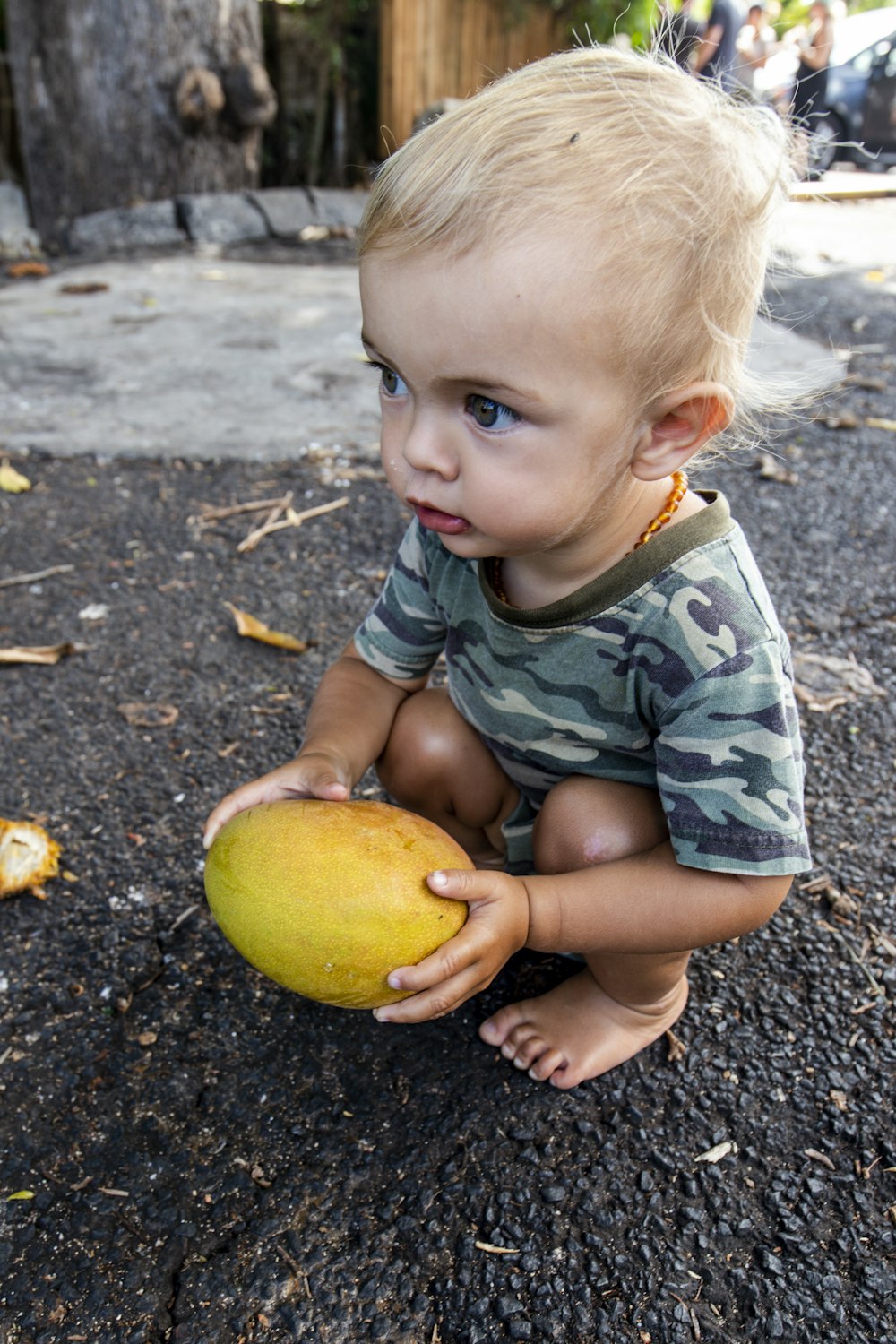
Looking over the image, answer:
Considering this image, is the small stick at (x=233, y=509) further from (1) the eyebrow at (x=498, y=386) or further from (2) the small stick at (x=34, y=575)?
(1) the eyebrow at (x=498, y=386)

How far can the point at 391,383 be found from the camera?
5.09ft

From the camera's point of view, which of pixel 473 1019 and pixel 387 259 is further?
pixel 473 1019

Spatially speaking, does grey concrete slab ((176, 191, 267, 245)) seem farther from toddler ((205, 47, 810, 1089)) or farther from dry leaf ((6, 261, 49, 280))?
toddler ((205, 47, 810, 1089))

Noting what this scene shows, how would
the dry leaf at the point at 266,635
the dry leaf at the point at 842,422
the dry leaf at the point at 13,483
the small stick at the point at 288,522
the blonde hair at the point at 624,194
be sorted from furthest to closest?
the dry leaf at the point at 842,422 → the dry leaf at the point at 13,483 → the small stick at the point at 288,522 → the dry leaf at the point at 266,635 → the blonde hair at the point at 624,194

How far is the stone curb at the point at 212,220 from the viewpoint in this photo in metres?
6.84

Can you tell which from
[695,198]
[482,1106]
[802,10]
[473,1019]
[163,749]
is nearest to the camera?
[695,198]

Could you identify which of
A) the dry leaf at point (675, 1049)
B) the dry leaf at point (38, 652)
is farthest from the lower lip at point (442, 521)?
the dry leaf at point (38, 652)

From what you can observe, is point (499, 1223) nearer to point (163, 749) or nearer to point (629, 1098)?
point (629, 1098)

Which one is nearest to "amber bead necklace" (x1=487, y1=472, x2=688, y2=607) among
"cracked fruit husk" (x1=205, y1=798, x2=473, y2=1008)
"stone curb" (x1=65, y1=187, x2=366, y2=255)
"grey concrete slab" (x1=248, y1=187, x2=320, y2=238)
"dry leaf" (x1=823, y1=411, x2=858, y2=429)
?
"cracked fruit husk" (x1=205, y1=798, x2=473, y2=1008)

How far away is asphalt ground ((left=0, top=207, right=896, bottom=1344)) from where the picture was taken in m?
1.56

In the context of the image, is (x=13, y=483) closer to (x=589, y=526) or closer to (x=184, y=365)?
(x=184, y=365)

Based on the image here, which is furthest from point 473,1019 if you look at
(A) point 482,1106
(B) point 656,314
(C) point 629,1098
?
(B) point 656,314

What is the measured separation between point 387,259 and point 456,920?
3.04 ft

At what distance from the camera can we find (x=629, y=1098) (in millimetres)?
1869
